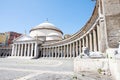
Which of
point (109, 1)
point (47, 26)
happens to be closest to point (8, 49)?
point (47, 26)

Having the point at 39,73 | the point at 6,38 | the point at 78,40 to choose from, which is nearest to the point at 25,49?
the point at 6,38

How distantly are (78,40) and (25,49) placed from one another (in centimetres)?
2880

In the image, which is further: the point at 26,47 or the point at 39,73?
the point at 26,47

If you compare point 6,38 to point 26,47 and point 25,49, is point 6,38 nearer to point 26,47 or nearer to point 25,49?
point 26,47

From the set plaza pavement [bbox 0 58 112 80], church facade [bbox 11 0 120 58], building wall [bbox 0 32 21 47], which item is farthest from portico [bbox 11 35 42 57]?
plaza pavement [bbox 0 58 112 80]

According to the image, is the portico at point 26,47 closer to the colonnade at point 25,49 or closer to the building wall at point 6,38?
the colonnade at point 25,49

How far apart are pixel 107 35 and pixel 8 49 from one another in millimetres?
60554

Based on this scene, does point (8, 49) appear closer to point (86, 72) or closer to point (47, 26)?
point (47, 26)

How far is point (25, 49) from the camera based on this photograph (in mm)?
50438

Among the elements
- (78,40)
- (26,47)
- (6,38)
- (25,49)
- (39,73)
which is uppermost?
(6,38)

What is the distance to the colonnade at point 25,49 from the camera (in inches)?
1921

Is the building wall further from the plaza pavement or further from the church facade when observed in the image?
the plaza pavement

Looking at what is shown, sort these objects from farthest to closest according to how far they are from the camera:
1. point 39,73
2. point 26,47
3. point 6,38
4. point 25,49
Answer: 1. point 6,38
2. point 26,47
3. point 25,49
4. point 39,73

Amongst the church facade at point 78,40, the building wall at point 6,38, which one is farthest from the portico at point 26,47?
the building wall at point 6,38
